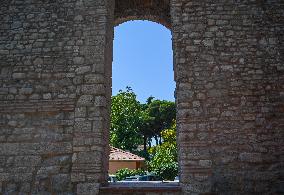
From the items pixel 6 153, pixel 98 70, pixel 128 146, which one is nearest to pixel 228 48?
pixel 98 70

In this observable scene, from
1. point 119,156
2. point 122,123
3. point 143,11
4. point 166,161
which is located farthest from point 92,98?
point 122,123

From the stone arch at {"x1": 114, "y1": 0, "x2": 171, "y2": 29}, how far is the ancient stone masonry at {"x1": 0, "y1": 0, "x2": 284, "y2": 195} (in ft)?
4.96

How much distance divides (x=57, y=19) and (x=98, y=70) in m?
1.34

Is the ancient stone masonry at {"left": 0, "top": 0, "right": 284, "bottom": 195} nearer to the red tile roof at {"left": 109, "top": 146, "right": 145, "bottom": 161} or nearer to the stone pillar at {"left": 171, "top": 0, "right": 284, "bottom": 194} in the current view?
the stone pillar at {"left": 171, "top": 0, "right": 284, "bottom": 194}

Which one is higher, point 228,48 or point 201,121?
point 228,48

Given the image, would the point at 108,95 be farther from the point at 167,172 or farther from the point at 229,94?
the point at 167,172

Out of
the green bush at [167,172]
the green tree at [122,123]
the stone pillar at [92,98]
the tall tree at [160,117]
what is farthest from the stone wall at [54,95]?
the tall tree at [160,117]

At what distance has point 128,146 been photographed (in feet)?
A: 92.3

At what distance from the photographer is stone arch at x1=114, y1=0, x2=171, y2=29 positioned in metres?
6.95

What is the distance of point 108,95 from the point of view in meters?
5.39

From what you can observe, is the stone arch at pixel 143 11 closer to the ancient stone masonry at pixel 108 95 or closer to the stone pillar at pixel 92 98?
the stone pillar at pixel 92 98

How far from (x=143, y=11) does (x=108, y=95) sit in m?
2.75

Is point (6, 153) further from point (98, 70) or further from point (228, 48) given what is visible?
point (228, 48)

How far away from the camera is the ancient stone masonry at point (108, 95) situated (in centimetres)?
459
